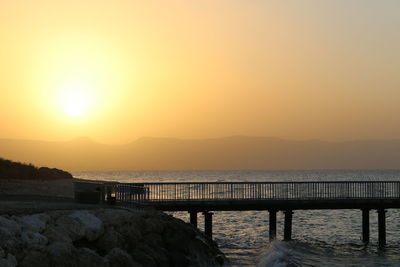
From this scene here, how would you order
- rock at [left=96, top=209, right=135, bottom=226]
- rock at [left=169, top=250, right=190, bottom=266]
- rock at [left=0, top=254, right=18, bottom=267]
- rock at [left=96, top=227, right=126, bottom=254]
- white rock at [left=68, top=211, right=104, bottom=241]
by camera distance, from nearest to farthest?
rock at [left=0, top=254, right=18, bottom=267], white rock at [left=68, top=211, right=104, bottom=241], rock at [left=96, top=227, right=126, bottom=254], rock at [left=96, top=209, right=135, bottom=226], rock at [left=169, top=250, right=190, bottom=266]

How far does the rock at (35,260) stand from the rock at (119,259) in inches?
114

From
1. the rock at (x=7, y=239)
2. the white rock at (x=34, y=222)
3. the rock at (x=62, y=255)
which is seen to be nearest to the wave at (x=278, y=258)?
the rock at (x=62, y=255)

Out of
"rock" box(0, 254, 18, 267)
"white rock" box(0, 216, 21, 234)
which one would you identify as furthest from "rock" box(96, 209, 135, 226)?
"rock" box(0, 254, 18, 267)

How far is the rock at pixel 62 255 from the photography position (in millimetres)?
17969

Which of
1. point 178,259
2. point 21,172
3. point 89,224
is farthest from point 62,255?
point 21,172

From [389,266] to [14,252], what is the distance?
2221 centimetres

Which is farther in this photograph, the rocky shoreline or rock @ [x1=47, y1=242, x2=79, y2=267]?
rock @ [x1=47, y1=242, x2=79, y2=267]

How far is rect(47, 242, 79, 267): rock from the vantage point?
18.0 m

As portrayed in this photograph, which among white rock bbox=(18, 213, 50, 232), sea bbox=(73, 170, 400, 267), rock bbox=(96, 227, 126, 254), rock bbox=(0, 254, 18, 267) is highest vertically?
white rock bbox=(18, 213, 50, 232)

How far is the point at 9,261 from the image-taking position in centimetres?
1655

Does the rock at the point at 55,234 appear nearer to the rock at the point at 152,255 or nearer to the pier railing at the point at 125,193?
the rock at the point at 152,255

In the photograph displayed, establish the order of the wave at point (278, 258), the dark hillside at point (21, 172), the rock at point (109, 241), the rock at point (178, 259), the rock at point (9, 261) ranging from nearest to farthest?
the rock at point (9, 261) → the rock at point (109, 241) → the rock at point (178, 259) → the wave at point (278, 258) → the dark hillside at point (21, 172)

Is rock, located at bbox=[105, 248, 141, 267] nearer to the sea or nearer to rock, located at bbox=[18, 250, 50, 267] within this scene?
rock, located at bbox=[18, 250, 50, 267]

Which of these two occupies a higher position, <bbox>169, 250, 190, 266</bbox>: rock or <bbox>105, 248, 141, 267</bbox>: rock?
<bbox>105, 248, 141, 267</bbox>: rock
